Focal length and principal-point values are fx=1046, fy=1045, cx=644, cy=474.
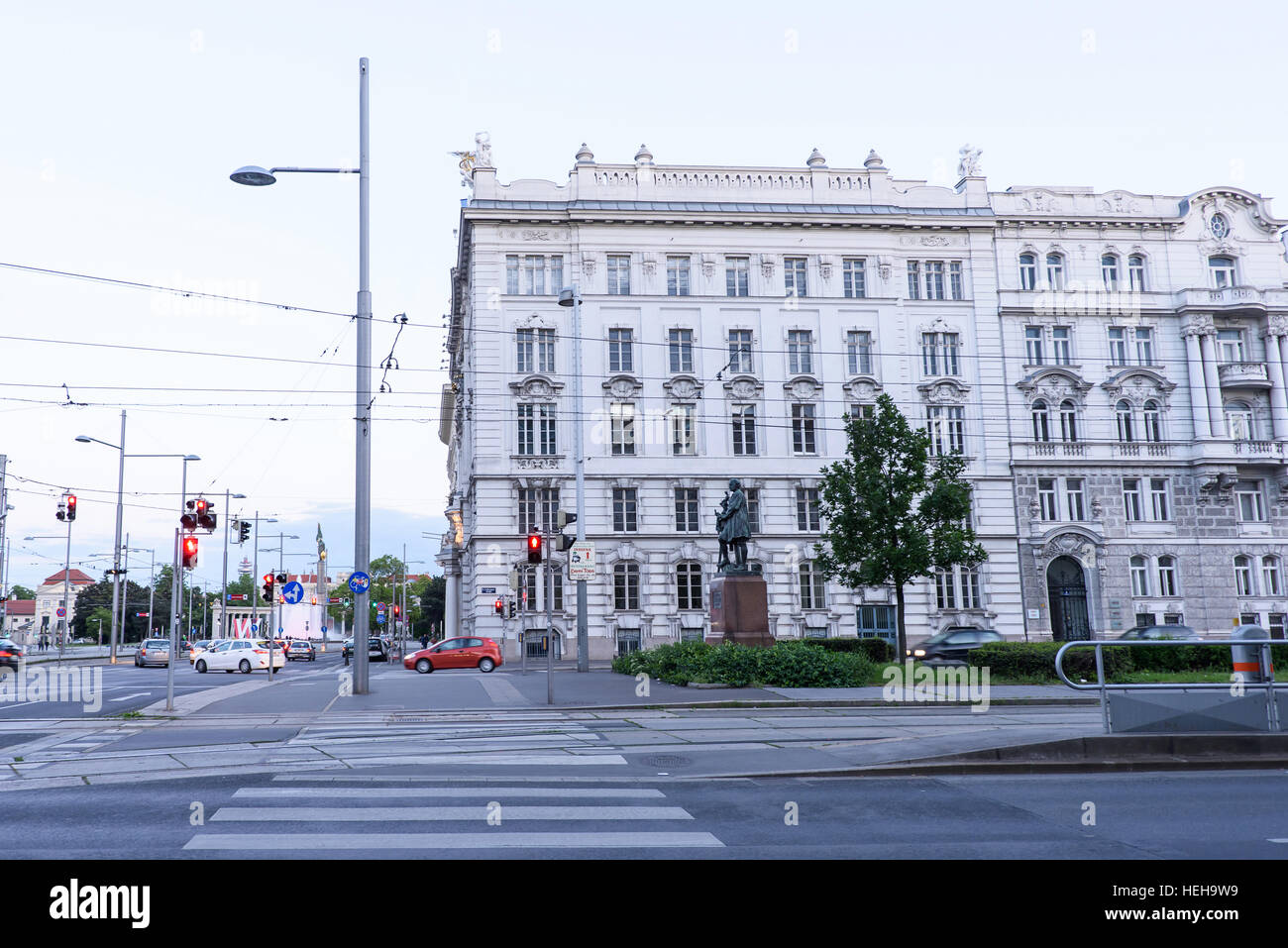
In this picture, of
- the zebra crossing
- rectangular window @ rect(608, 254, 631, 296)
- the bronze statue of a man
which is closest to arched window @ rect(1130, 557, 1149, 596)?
rectangular window @ rect(608, 254, 631, 296)

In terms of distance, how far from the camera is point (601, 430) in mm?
44688

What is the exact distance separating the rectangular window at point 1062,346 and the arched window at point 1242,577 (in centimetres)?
1148

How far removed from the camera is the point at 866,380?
4622cm

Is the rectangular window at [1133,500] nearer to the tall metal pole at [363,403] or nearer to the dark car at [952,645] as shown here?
the dark car at [952,645]

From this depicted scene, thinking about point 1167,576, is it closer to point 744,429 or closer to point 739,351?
point 744,429

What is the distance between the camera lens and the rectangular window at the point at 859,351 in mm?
46719

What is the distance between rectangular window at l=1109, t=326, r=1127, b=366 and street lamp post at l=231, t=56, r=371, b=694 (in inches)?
1410

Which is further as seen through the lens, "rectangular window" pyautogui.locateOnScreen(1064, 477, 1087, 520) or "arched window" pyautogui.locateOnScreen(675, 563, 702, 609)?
"rectangular window" pyautogui.locateOnScreen(1064, 477, 1087, 520)

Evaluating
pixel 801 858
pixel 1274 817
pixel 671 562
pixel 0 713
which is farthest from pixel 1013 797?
pixel 671 562

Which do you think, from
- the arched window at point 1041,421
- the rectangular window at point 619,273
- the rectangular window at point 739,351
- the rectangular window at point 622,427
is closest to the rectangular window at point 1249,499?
the arched window at point 1041,421

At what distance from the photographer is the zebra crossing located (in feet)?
23.4

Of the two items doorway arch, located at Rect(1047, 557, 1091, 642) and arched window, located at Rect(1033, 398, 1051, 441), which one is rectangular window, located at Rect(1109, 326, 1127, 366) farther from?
doorway arch, located at Rect(1047, 557, 1091, 642)

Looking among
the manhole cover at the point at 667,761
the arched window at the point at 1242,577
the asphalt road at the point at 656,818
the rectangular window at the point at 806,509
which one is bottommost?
the manhole cover at the point at 667,761
